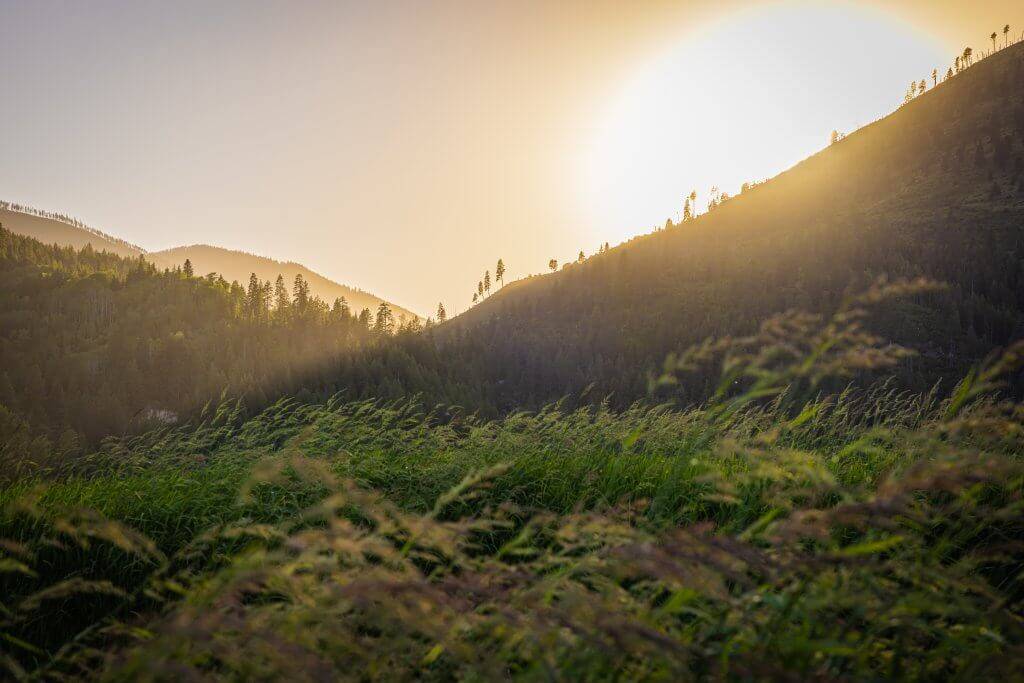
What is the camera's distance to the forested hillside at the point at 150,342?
108 ft

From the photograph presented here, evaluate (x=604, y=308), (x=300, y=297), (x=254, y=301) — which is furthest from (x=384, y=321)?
(x=604, y=308)

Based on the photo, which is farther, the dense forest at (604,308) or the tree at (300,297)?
the tree at (300,297)

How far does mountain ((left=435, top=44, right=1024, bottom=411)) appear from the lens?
1770 inches

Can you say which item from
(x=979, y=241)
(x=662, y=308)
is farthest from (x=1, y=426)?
(x=979, y=241)

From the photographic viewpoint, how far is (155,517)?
13.3ft

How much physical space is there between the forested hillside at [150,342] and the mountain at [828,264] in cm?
1274

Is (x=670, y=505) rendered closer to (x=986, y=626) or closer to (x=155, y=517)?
(x=986, y=626)

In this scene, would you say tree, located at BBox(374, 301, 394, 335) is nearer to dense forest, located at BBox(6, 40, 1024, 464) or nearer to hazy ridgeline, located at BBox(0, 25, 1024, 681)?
dense forest, located at BBox(6, 40, 1024, 464)

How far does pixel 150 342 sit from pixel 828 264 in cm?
6895

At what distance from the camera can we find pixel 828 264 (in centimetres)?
5819

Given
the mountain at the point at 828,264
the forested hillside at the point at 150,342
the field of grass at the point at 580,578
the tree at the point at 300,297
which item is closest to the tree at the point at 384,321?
the forested hillside at the point at 150,342

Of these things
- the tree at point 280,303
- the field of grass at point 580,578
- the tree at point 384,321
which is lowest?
the field of grass at point 580,578

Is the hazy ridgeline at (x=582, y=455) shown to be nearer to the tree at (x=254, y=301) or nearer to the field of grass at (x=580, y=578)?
the field of grass at (x=580, y=578)

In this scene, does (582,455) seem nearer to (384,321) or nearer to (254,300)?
(384,321)
